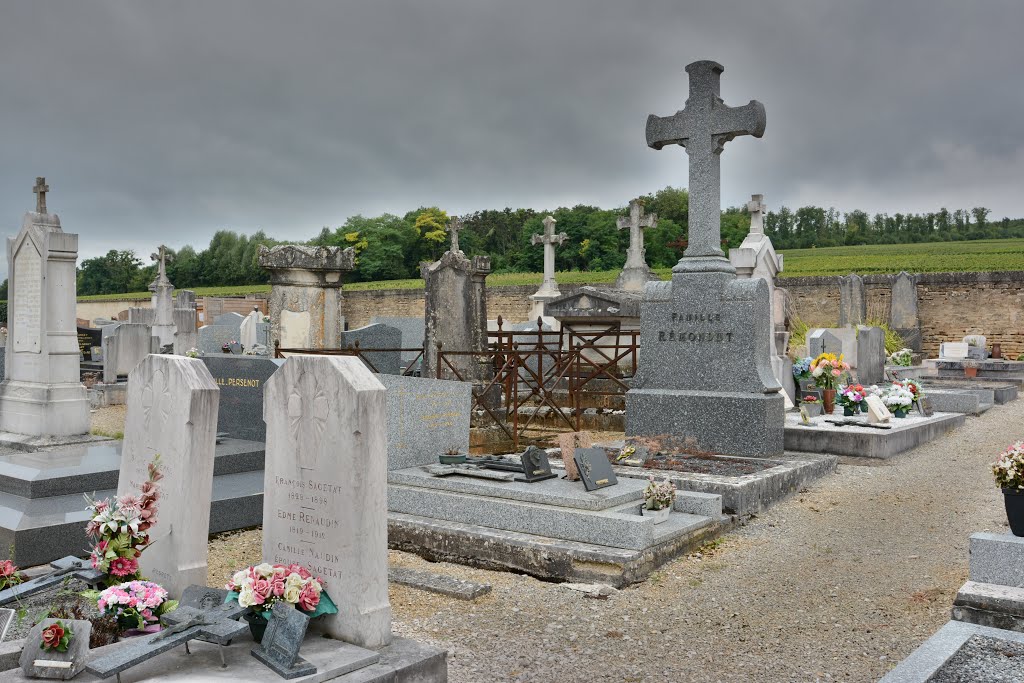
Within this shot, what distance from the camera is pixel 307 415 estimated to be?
153 inches

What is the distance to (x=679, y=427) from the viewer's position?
8.48 m

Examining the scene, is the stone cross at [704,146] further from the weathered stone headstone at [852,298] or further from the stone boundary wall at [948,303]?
the weathered stone headstone at [852,298]

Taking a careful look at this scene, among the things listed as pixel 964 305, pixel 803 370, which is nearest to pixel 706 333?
pixel 803 370

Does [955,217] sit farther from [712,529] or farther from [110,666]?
[110,666]

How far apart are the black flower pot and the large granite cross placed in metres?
3.92

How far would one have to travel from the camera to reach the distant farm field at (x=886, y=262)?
3133 cm

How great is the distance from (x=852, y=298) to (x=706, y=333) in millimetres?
20380

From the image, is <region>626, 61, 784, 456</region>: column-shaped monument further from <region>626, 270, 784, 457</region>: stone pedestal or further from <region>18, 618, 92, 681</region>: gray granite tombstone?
<region>18, 618, 92, 681</region>: gray granite tombstone

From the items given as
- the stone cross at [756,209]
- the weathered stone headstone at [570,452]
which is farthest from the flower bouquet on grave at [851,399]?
the weathered stone headstone at [570,452]

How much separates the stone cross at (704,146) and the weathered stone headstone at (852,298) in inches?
760

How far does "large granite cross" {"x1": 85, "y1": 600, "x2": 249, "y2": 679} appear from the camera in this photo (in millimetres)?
3104

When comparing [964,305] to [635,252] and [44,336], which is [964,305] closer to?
[635,252]

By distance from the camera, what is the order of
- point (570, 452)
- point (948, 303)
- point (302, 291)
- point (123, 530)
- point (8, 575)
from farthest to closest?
1. point (948, 303)
2. point (302, 291)
3. point (570, 452)
4. point (8, 575)
5. point (123, 530)

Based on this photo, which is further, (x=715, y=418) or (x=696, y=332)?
(x=696, y=332)
